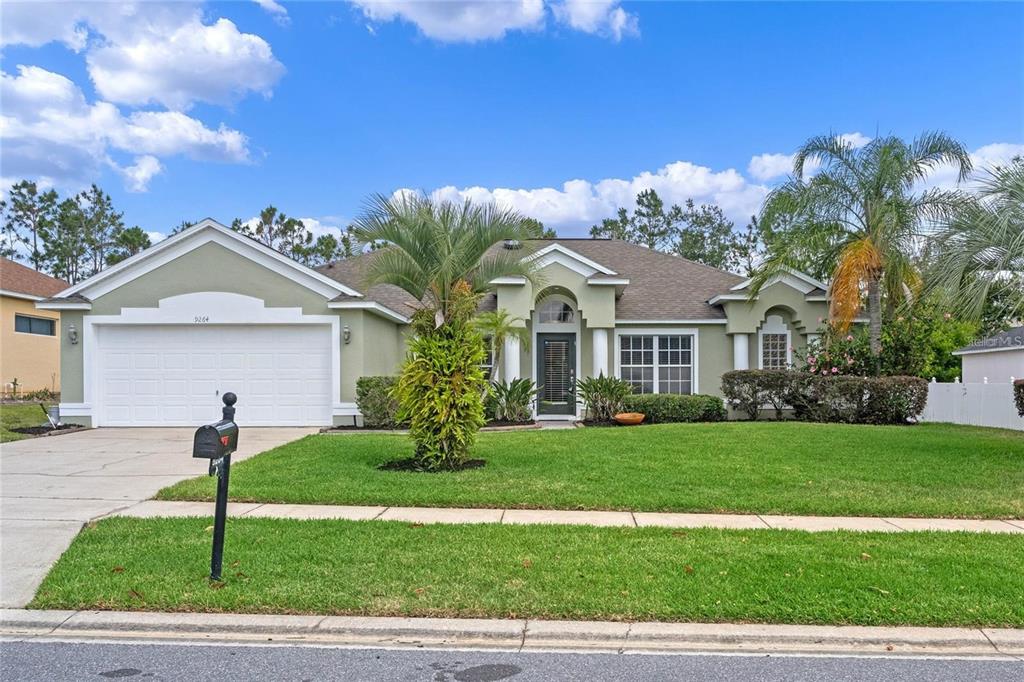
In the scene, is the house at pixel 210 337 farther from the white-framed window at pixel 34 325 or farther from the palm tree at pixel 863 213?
the white-framed window at pixel 34 325

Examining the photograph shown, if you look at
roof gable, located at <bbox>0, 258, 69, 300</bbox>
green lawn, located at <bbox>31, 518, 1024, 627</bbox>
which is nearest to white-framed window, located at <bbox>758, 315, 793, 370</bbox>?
green lawn, located at <bbox>31, 518, 1024, 627</bbox>

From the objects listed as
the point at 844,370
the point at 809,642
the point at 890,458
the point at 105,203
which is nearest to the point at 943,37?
the point at 844,370

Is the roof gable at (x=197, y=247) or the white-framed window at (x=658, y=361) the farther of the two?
the white-framed window at (x=658, y=361)

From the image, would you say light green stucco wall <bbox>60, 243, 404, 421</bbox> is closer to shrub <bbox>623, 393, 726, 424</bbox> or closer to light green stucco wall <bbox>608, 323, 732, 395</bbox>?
shrub <bbox>623, 393, 726, 424</bbox>

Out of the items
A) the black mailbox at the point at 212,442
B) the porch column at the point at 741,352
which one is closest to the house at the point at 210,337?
the porch column at the point at 741,352

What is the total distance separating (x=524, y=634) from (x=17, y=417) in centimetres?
1955

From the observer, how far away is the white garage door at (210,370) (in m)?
16.4

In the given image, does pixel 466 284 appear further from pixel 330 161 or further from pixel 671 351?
pixel 330 161

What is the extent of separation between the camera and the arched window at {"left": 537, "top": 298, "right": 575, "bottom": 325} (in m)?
19.0

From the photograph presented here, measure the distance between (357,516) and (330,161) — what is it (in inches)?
673

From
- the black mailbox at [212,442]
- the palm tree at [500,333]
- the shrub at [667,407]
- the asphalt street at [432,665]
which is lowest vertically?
the asphalt street at [432,665]

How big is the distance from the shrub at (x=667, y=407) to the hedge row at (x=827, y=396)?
0.96 meters

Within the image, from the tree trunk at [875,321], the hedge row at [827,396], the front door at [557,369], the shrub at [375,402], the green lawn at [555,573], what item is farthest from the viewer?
Result: the front door at [557,369]

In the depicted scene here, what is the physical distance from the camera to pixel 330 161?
72.8 ft
